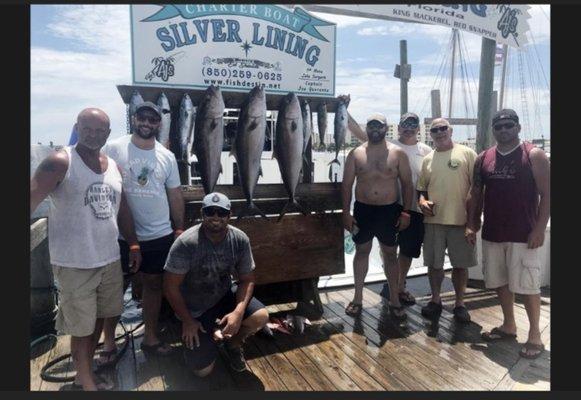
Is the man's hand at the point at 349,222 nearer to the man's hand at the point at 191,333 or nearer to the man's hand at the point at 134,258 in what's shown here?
the man's hand at the point at 191,333

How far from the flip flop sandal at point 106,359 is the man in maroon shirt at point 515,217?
2.93 metres

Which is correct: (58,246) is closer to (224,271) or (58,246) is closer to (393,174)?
(224,271)

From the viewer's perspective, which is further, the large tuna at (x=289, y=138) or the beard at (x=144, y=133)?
the large tuna at (x=289, y=138)

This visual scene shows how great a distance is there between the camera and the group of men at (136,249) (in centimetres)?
243

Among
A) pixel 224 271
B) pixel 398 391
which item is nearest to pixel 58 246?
pixel 224 271

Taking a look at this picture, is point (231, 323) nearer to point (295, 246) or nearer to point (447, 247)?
point (295, 246)

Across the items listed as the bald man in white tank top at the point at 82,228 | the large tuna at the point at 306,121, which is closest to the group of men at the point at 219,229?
the bald man in white tank top at the point at 82,228

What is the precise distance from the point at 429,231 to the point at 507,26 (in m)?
2.95

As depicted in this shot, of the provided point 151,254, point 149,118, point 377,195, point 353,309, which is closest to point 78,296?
point 151,254

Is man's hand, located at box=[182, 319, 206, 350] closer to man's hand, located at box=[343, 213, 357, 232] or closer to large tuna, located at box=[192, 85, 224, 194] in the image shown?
large tuna, located at box=[192, 85, 224, 194]

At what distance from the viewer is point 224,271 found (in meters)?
2.87

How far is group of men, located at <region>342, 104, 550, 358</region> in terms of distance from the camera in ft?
10.4

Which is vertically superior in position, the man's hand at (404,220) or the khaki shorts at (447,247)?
the man's hand at (404,220)

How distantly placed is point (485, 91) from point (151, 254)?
4219mm
